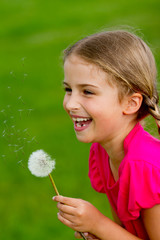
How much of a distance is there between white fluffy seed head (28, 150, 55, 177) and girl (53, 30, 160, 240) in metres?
0.14

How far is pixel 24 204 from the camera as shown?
3727 mm

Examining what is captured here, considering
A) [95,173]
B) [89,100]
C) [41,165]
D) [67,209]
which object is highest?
[89,100]

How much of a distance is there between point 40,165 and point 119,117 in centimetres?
45

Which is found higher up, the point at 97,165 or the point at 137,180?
the point at 137,180

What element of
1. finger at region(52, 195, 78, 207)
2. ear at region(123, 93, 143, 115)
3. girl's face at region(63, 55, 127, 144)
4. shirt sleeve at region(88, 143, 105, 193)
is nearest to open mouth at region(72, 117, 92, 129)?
girl's face at region(63, 55, 127, 144)

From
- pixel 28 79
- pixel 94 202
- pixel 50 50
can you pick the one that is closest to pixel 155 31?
pixel 50 50

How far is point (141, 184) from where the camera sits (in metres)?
1.96


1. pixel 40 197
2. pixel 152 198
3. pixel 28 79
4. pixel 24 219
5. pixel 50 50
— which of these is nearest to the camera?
pixel 152 198

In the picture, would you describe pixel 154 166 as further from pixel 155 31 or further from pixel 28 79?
pixel 155 31

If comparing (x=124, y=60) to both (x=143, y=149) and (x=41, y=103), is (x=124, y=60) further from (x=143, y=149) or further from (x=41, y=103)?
(x=41, y=103)

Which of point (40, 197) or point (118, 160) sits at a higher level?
point (118, 160)

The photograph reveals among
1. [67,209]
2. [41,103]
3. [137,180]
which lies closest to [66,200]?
[67,209]

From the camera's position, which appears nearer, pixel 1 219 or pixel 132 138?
pixel 132 138

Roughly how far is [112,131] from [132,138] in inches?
4.2
